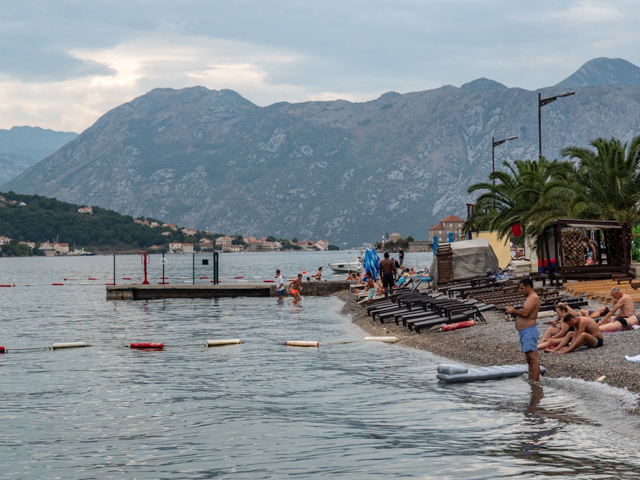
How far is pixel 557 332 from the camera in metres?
17.4

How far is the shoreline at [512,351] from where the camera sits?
1420cm

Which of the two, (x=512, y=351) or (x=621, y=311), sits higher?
(x=621, y=311)

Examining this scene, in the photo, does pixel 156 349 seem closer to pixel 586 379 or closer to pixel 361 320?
pixel 361 320

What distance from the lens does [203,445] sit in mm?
11297

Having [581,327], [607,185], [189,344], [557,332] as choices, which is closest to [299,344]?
[189,344]

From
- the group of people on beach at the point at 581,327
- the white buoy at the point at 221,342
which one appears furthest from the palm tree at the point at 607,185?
the white buoy at the point at 221,342

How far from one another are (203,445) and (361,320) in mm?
19589

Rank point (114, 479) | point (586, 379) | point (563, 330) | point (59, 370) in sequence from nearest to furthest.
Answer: point (114, 479) → point (586, 379) → point (563, 330) → point (59, 370)

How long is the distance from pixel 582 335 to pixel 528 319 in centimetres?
345

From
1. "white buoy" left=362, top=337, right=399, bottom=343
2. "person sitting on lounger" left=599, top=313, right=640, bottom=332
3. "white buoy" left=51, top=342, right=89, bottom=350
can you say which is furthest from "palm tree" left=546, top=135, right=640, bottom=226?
"white buoy" left=51, top=342, right=89, bottom=350

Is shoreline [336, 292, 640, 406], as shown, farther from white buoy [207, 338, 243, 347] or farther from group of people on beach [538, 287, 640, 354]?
white buoy [207, 338, 243, 347]

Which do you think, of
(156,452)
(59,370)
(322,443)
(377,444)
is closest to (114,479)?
(156,452)

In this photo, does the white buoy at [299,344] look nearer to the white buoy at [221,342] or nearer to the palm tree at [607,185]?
the white buoy at [221,342]

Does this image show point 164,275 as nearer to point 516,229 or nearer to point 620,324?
point 516,229
